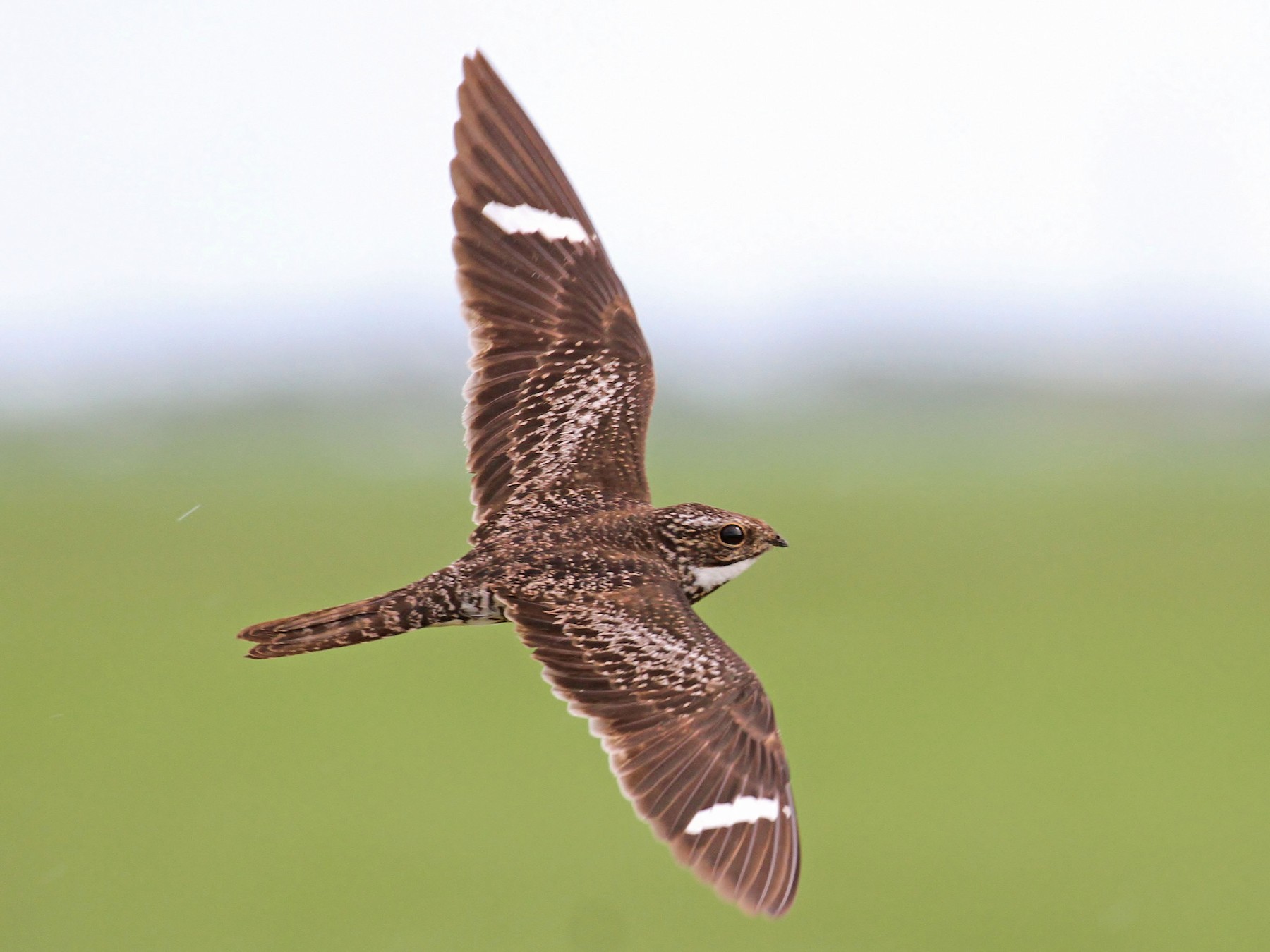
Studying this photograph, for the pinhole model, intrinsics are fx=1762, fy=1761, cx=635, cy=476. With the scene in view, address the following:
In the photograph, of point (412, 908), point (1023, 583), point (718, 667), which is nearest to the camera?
point (718, 667)

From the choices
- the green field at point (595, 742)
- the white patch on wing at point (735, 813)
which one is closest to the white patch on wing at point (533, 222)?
the white patch on wing at point (735, 813)

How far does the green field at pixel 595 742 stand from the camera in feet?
156

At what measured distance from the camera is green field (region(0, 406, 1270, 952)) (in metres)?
47.7

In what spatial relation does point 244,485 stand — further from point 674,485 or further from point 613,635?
point 613,635

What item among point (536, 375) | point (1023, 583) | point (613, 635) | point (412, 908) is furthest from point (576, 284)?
point (1023, 583)

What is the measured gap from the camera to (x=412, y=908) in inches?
1857

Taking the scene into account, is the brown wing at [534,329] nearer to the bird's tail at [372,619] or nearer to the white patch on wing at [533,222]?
the white patch on wing at [533,222]

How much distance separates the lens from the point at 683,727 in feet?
21.4

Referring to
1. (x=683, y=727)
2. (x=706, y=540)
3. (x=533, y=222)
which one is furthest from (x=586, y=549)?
(x=533, y=222)

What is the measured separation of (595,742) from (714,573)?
54.2 m

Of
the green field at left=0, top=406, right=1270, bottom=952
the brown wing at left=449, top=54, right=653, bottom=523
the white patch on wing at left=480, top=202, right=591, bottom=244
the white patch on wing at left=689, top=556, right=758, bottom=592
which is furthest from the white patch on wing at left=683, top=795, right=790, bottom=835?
the green field at left=0, top=406, right=1270, bottom=952

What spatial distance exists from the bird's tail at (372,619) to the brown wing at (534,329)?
39.8 inches

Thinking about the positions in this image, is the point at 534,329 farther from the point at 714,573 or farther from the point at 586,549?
the point at 714,573

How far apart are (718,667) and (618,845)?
5020 cm
